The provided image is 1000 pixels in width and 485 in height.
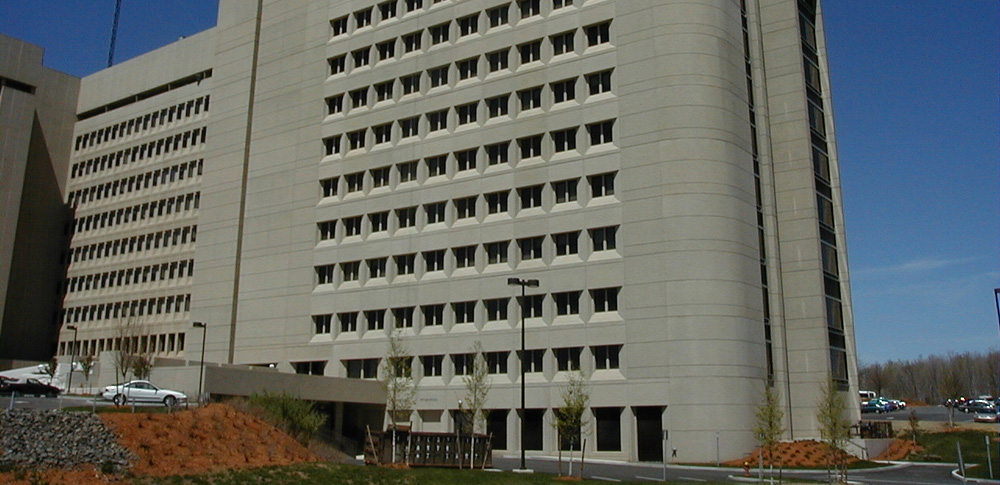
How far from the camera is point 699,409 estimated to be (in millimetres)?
56781

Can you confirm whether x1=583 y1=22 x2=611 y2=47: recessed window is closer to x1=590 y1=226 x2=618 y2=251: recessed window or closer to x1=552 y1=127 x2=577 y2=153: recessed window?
x1=552 y1=127 x2=577 y2=153: recessed window

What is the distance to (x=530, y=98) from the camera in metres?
68.4

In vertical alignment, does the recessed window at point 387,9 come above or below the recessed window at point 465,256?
above

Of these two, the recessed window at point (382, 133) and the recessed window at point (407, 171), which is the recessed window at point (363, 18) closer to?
the recessed window at point (382, 133)

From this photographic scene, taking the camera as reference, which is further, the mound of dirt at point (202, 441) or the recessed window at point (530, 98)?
the recessed window at point (530, 98)

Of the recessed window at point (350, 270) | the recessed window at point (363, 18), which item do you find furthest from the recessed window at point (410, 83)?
the recessed window at point (350, 270)

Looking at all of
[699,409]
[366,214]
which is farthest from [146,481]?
[366,214]

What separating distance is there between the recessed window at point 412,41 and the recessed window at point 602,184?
21.5 meters

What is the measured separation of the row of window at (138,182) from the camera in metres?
90.9

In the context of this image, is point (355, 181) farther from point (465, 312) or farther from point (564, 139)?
point (564, 139)

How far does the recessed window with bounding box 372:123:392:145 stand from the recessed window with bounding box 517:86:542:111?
1272 centimetres

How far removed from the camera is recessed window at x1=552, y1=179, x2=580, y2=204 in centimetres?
6475

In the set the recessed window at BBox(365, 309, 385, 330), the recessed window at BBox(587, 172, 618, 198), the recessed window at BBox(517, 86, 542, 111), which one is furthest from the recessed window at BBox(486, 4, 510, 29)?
the recessed window at BBox(365, 309, 385, 330)

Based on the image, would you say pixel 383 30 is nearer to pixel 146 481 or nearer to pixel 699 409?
pixel 699 409
